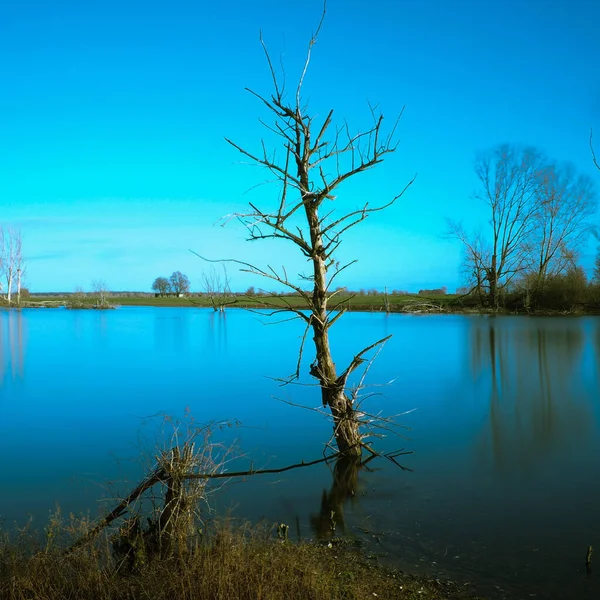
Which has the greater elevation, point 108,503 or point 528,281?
point 528,281

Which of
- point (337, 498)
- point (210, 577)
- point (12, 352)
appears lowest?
point (337, 498)

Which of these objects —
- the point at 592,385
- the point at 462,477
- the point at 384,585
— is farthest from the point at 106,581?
the point at 592,385

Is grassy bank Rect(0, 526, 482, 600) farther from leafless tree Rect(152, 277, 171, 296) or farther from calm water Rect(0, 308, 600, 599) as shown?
leafless tree Rect(152, 277, 171, 296)

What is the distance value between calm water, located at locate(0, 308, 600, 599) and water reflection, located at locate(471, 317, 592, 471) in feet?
0.17

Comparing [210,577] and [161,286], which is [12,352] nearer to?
[210,577]

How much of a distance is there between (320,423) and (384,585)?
5.31 meters

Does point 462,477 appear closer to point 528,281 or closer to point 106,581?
point 106,581

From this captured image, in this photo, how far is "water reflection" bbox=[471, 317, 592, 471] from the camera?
7438mm

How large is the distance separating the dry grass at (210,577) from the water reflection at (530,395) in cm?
345

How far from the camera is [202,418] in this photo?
30.8 ft

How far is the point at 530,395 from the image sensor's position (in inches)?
435

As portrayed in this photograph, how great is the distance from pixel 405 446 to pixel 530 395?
4.89m

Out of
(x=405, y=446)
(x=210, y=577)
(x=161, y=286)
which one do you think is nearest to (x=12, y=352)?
(x=405, y=446)

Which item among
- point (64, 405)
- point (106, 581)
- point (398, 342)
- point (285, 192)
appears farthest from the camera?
point (398, 342)
